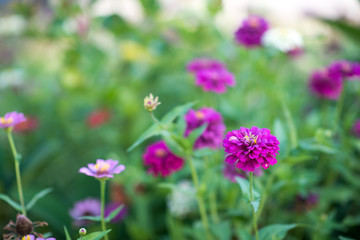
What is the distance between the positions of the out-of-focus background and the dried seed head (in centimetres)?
Answer: 47

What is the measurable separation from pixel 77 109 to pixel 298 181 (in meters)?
1.23

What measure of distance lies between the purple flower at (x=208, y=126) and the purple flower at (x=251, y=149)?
23 centimetres

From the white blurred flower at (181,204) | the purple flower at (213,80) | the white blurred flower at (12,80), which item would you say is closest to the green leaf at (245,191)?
the purple flower at (213,80)

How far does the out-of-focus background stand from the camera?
1.15m

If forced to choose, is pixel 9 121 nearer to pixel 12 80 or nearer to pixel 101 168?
pixel 101 168

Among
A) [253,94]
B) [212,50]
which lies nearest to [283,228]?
[253,94]

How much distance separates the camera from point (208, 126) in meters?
0.83

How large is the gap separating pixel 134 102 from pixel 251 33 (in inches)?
24.5

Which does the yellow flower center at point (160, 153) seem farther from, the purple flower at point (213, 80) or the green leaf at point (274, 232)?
the green leaf at point (274, 232)

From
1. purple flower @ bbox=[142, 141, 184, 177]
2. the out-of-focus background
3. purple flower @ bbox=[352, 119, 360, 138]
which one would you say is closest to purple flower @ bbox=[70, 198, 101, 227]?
the out-of-focus background

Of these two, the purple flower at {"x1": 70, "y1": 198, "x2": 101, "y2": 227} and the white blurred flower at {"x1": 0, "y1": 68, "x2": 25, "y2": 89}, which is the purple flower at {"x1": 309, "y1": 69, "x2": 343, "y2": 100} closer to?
the purple flower at {"x1": 70, "y1": 198, "x2": 101, "y2": 227}

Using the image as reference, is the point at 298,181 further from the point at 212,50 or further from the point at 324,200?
the point at 212,50

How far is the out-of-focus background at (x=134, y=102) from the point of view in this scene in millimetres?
1148

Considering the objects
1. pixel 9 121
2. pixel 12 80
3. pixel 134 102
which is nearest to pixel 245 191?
pixel 9 121
